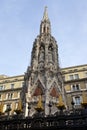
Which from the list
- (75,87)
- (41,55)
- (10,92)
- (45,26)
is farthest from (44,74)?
(45,26)

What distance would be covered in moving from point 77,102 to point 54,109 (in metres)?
7.82

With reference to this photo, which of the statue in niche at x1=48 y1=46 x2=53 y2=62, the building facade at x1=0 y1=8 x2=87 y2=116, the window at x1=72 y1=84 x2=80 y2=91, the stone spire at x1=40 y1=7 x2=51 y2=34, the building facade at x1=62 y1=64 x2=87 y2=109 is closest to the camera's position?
the building facade at x1=0 y1=8 x2=87 y2=116

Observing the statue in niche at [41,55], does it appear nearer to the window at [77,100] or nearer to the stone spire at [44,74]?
the stone spire at [44,74]

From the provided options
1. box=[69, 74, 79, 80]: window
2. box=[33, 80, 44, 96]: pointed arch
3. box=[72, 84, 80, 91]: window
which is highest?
box=[69, 74, 79, 80]: window

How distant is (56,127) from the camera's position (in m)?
23.9

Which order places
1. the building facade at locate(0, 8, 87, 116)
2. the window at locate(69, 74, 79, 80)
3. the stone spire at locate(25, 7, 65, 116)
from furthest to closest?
1. the window at locate(69, 74, 79, 80)
2. the building facade at locate(0, 8, 87, 116)
3. the stone spire at locate(25, 7, 65, 116)

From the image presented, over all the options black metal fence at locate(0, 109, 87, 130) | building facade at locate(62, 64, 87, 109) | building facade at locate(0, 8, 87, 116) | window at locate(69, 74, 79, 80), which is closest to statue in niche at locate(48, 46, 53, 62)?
building facade at locate(0, 8, 87, 116)

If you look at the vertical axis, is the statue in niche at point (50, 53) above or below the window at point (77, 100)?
above

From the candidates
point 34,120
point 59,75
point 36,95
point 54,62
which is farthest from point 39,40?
point 34,120

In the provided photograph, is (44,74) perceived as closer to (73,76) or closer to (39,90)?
(39,90)

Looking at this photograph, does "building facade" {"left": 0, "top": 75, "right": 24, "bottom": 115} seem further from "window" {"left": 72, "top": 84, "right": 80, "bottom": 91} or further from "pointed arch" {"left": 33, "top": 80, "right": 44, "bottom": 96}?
"window" {"left": 72, "top": 84, "right": 80, "bottom": 91}

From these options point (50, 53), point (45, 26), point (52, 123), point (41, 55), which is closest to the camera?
point (52, 123)

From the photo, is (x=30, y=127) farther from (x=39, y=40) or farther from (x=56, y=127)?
(x=39, y=40)

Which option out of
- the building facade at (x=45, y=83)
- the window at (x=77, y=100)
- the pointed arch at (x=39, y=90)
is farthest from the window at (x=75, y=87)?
the pointed arch at (x=39, y=90)
